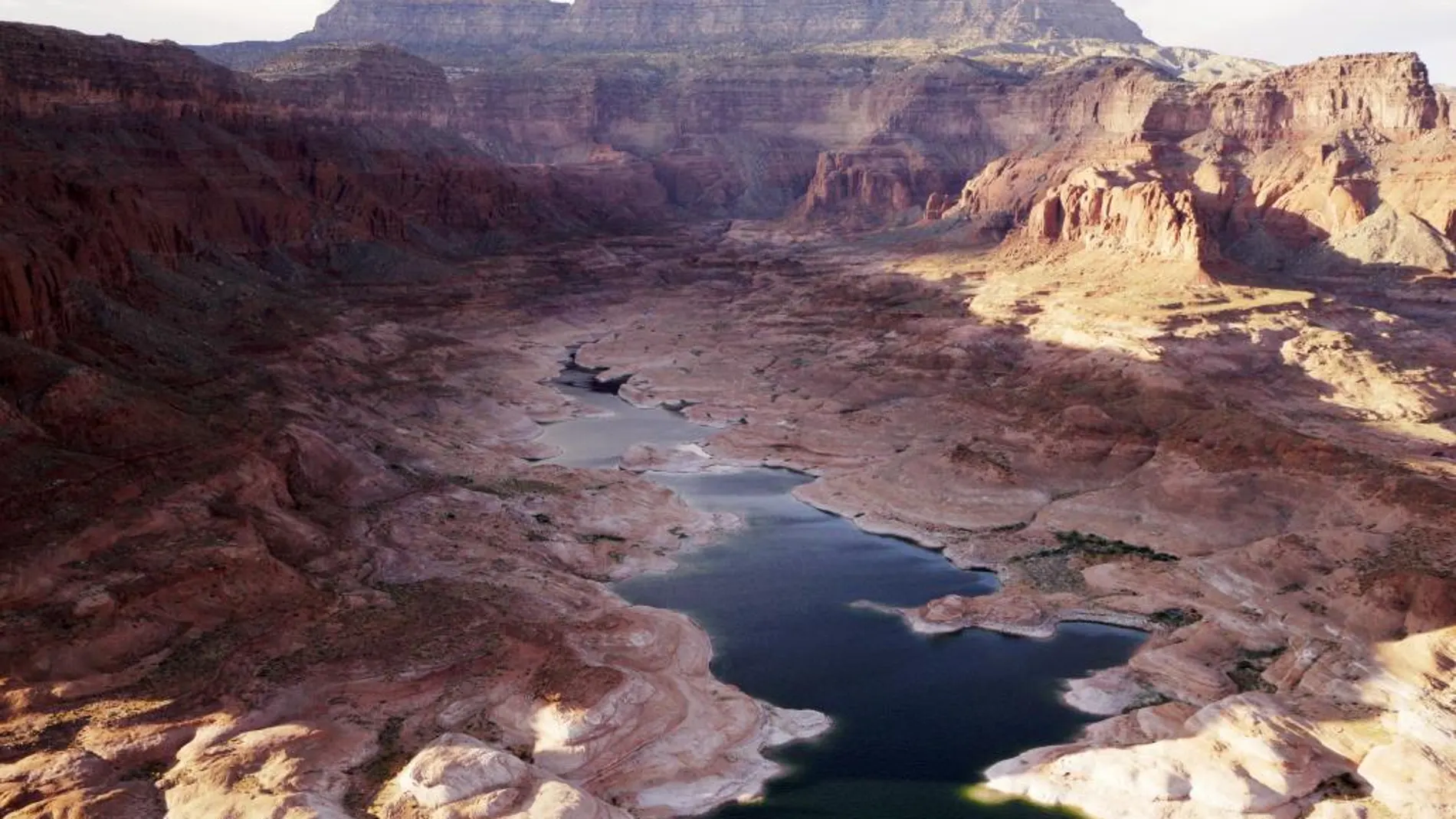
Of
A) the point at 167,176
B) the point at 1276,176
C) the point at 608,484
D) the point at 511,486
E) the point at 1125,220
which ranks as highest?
the point at 1276,176

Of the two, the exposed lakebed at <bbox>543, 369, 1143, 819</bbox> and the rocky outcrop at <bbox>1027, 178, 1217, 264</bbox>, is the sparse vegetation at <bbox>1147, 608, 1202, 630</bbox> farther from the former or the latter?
the rocky outcrop at <bbox>1027, 178, 1217, 264</bbox>

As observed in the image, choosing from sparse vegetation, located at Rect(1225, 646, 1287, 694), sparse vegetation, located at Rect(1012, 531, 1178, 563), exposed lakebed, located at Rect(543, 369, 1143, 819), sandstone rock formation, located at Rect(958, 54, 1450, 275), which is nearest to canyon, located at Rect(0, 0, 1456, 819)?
sparse vegetation, located at Rect(1225, 646, 1287, 694)

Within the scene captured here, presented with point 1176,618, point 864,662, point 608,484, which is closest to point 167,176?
point 608,484

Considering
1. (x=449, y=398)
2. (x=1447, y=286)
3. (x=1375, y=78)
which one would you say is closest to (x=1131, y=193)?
(x=1447, y=286)

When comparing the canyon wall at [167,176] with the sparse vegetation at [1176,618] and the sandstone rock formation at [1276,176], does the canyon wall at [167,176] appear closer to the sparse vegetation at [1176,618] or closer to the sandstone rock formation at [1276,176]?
the sparse vegetation at [1176,618]

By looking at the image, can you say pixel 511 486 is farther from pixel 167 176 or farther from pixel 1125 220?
pixel 1125 220

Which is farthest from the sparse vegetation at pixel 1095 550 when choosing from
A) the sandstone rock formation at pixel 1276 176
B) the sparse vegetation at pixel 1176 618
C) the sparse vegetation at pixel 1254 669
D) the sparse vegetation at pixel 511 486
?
the sandstone rock formation at pixel 1276 176

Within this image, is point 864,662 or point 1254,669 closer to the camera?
point 1254,669
